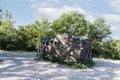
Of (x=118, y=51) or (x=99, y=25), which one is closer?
(x=118, y=51)

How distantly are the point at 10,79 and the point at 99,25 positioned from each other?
92.8 ft

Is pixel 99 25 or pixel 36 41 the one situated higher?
pixel 99 25

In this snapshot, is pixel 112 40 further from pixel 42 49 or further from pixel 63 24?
pixel 42 49

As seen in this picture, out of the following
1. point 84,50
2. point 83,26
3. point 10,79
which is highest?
point 83,26

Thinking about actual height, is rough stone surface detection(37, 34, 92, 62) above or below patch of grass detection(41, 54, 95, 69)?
above

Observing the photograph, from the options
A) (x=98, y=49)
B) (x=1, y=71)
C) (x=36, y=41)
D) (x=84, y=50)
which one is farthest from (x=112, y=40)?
(x=1, y=71)

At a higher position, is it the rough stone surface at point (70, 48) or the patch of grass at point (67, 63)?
the rough stone surface at point (70, 48)

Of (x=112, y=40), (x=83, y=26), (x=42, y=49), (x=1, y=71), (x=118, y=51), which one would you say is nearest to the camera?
(x=1, y=71)

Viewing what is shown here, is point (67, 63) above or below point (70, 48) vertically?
below

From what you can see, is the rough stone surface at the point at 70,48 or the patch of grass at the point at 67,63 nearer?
the patch of grass at the point at 67,63

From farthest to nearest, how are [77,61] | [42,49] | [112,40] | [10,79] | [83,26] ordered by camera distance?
[83,26] → [112,40] → [42,49] → [77,61] → [10,79]

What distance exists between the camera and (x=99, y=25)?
36375 mm

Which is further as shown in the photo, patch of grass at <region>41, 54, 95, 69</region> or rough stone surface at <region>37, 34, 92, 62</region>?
rough stone surface at <region>37, 34, 92, 62</region>

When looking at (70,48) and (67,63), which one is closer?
(67,63)
